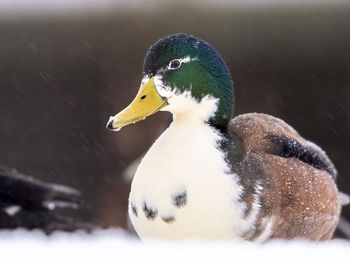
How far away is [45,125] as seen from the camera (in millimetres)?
3627

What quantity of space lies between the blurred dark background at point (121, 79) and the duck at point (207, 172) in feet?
6.18

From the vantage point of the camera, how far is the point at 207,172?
1.37 m

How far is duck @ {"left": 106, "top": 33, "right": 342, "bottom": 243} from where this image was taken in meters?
1.36

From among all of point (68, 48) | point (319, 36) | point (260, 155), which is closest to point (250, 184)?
point (260, 155)

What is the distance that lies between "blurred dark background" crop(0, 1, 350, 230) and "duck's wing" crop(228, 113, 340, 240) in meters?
Answer: 1.76

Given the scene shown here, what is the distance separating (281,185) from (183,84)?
0.30m

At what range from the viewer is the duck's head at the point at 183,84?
1.44 m

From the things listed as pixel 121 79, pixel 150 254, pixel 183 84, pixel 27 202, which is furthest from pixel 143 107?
pixel 121 79

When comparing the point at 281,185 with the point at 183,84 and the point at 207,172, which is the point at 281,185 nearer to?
the point at 207,172

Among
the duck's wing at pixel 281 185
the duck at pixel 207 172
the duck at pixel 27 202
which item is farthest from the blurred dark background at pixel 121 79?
the duck at pixel 207 172

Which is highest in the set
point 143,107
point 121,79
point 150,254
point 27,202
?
point 121,79

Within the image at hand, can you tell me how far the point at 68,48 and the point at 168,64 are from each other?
2.30 metres

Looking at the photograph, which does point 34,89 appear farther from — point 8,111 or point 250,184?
point 250,184

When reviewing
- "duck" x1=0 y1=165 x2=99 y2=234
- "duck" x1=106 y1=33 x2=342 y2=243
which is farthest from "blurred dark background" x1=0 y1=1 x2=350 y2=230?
"duck" x1=106 y1=33 x2=342 y2=243
